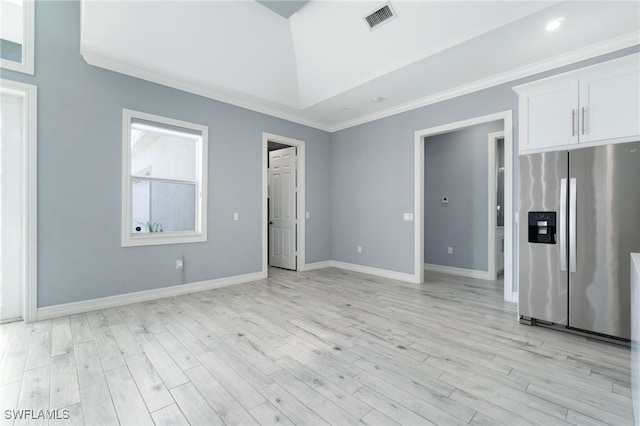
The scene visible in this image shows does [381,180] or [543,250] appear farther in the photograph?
[381,180]

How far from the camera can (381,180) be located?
5.07 m

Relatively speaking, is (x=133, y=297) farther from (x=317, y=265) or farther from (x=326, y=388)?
(x=317, y=265)

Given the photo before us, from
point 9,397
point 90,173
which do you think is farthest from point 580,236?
point 90,173

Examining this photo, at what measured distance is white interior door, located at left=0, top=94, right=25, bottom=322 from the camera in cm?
293

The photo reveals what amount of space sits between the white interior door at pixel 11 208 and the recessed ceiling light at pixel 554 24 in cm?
538

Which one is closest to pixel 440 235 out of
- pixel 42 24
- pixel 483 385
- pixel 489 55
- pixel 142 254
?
pixel 489 55

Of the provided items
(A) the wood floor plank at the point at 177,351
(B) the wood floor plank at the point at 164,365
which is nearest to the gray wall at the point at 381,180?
(A) the wood floor plank at the point at 177,351

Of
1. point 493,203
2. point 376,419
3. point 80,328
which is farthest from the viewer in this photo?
point 493,203

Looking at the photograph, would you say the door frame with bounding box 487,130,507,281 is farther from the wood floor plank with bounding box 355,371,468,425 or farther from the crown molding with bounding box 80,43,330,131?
the wood floor plank with bounding box 355,371,468,425

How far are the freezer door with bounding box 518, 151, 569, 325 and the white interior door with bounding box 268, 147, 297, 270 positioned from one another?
371 centimetres

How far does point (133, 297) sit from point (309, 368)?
267 centimetres

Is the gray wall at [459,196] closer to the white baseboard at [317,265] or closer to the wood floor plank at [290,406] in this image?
the white baseboard at [317,265]

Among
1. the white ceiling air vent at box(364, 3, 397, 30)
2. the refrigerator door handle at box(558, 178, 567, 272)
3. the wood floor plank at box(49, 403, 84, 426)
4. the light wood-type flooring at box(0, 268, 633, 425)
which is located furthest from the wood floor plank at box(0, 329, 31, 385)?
the refrigerator door handle at box(558, 178, 567, 272)

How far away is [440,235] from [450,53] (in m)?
3.35
